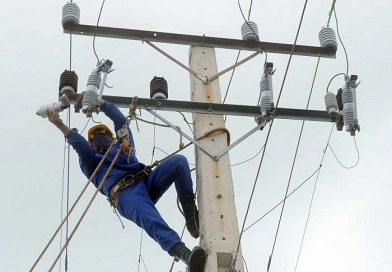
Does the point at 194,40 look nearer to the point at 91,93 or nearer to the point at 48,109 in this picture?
the point at 91,93

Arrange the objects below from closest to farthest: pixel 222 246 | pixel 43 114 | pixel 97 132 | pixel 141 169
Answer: pixel 222 246
pixel 43 114
pixel 141 169
pixel 97 132

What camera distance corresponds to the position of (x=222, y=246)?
18.3 feet

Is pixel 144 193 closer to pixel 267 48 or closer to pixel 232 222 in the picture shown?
pixel 232 222

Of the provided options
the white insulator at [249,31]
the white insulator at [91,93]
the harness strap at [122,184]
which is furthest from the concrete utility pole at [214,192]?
the white insulator at [91,93]

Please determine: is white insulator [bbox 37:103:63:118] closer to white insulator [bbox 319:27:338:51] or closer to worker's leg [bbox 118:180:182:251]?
worker's leg [bbox 118:180:182:251]

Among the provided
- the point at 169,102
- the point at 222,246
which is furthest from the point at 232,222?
the point at 169,102

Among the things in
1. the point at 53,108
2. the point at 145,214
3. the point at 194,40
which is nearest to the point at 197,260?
the point at 145,214

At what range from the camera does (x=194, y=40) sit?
744 centimetres

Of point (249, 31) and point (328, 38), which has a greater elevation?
point (249, 31)

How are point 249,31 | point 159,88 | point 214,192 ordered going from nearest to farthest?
point 214,192
point 159,88
point 249,31

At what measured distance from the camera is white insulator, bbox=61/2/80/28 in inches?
290

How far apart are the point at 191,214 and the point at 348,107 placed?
1606 mm

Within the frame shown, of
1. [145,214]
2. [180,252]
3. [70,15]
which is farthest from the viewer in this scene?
[70,15]

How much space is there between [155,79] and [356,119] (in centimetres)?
177
